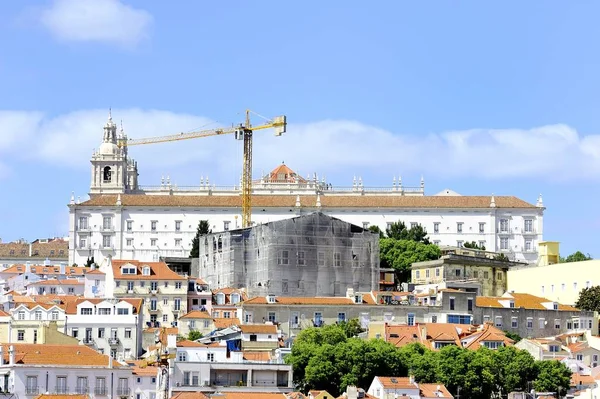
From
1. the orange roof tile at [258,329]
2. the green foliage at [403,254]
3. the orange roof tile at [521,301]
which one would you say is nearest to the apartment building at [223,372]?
the orange roof tile at [258,329]

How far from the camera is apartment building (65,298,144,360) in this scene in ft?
268

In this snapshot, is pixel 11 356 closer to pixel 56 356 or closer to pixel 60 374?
pixel 56 356

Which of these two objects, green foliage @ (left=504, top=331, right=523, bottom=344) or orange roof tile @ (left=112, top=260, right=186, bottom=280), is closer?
green foliage @ (left=504, top=331, right=523, bottom=344)

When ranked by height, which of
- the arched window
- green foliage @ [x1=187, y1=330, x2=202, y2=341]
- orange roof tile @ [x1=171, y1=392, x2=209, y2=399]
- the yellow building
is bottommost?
orange roof tile @ [x1=171, y1=392, x2=209, y2=399]

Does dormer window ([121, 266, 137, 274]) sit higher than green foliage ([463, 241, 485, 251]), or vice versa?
green foliage ([463, 241, 485, 251])

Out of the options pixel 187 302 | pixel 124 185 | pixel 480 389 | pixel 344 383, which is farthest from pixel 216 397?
pixel 124 185

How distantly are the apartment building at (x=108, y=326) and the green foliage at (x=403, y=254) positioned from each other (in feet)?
106

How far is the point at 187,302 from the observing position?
9444 cm

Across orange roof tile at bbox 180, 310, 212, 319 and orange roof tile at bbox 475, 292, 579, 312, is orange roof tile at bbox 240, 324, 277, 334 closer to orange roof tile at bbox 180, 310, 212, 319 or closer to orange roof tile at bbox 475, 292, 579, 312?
orange roof tile at bbox 180, 310, 212, 319

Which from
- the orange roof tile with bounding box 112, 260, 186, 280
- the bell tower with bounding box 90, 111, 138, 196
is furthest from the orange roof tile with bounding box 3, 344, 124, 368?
the bell tower with bounding box 90, 111, 138, 196

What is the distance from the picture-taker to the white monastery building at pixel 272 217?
499ft

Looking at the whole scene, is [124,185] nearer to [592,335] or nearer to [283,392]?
[592,335]

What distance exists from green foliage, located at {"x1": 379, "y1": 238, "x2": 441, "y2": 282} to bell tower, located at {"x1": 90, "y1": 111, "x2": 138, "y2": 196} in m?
61.8

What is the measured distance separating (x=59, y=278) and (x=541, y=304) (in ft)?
101
